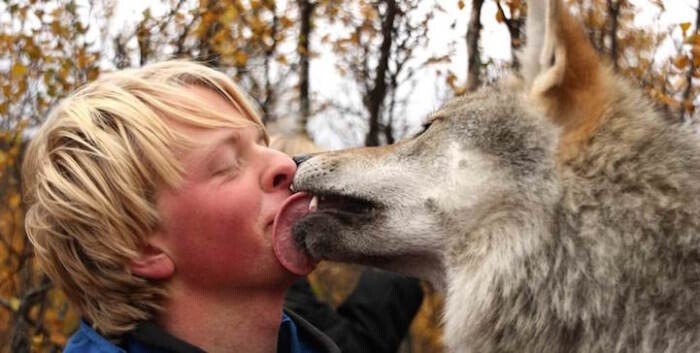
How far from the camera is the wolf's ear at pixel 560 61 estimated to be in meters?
2.50

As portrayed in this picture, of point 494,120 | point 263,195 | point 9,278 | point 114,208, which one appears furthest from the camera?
point 9,278

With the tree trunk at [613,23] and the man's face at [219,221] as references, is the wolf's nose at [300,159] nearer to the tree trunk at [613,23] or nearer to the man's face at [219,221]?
the man's face at [219,221]

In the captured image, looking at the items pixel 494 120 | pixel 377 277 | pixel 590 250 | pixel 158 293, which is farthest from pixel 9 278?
pixel 590 250

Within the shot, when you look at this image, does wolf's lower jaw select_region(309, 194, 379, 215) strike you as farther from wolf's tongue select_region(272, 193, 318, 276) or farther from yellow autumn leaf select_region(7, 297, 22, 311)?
yellow autumn leaf select_region(7, 297, 22, 311)

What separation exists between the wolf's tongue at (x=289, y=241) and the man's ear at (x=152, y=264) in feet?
1.03

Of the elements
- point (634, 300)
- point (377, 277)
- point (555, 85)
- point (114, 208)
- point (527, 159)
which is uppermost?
point (555, 85)

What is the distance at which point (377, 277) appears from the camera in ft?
12.1

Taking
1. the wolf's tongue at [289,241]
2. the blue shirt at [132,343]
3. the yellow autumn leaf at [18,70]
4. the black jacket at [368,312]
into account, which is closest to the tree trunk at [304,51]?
the yellow autumn leaf at [18,70]

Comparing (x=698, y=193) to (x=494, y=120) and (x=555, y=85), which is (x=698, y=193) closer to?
(x=555, y=85)

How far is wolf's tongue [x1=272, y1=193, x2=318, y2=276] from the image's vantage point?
2.54m

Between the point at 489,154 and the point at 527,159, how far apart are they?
149mm

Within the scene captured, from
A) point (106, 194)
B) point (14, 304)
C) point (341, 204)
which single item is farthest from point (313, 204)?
point (14, 304)

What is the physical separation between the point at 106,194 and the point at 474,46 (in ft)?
9.47

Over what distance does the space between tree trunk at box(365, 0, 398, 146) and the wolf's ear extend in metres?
3.55
